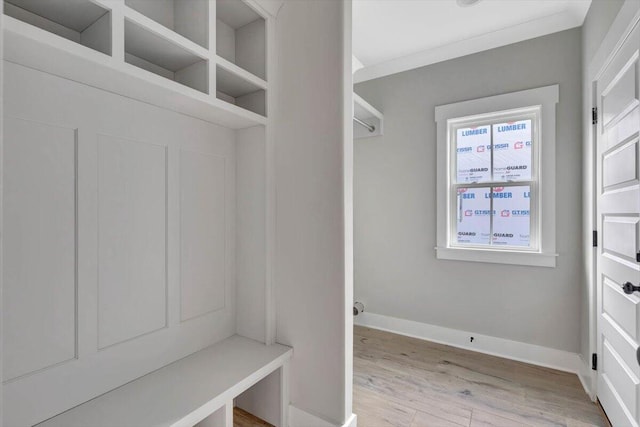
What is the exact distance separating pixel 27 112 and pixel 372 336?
275cm

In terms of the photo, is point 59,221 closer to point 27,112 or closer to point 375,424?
point 27,112

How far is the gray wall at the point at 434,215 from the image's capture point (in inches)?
91.0

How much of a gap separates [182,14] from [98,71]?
59cm

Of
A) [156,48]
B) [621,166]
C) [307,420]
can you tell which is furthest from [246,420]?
[621,166]

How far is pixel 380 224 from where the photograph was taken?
3072 mm

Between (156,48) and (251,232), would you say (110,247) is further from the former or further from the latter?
(156,48)

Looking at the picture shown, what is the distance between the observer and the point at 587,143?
6.82ft

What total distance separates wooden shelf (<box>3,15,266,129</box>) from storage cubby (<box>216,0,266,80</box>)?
1.26 feet

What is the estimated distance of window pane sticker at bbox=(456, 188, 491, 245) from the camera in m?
2.66

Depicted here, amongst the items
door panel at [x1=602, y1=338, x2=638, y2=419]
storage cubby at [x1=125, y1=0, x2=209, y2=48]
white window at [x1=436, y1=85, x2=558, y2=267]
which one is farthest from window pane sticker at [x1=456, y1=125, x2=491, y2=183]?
storage cubby at [x1=125, y1=0, x2=209, y2=48]

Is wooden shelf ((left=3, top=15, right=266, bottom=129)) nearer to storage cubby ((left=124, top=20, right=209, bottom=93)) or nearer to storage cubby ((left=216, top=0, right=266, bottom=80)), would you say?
storage cubby ((left=124, top=20, right=209, bottom=93))

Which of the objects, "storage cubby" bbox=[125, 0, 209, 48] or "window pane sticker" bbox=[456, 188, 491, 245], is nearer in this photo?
"storage cubby" bbox=[125, 0, 209, 48]

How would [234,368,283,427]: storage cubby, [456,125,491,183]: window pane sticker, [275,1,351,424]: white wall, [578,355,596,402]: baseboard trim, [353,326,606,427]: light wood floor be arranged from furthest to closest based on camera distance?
1. [456,125,491,183]: window pane sticker
2. [578,355,596,402]: baseboard trim
3. [353,326,606,427]: light wood floor
4. [234,368,283,427]: storage cubby
5. [275,1,351,424]: white wall

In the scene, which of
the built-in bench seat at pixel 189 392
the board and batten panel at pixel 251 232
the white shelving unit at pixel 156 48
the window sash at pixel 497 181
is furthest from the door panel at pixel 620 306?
the white shelving unit at pixel 156 48
